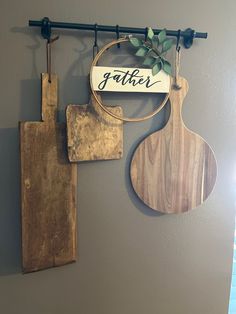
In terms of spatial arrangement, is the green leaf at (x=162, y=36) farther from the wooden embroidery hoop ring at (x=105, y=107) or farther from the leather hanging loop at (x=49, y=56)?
the leather hanging loop at (x=49, y=56)

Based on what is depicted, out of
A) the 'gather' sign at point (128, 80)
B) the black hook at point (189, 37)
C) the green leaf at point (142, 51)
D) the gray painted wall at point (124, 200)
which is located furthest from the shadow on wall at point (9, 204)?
the black hook at point (189, 37)

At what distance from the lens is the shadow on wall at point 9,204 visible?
75 centimetres

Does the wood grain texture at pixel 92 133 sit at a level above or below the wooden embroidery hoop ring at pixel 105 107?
below

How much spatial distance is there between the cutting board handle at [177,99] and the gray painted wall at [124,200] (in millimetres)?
32

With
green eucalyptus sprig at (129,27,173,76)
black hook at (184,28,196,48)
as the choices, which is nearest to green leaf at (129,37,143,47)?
green eucalyptus sprig at (129,27,173,76)

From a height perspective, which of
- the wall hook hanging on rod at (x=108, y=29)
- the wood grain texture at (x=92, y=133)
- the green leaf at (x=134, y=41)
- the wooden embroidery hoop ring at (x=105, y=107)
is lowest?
the wood grain texture at (x=92, y=133)

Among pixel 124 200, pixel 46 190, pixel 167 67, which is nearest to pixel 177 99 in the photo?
pixel 167 67

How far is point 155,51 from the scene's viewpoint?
775mm

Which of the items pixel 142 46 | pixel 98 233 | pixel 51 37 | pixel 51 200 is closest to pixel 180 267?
pixel 98 233

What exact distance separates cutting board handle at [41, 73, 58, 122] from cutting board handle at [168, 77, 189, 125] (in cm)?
32

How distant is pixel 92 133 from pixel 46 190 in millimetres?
193

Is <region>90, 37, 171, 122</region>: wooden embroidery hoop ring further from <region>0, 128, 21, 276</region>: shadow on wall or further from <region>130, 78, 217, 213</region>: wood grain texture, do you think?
<region>0, 128, 21, 276</region>: shadow on wall

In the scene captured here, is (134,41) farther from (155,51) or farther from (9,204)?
(9,204)

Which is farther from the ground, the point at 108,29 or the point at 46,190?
the point at 108,29
